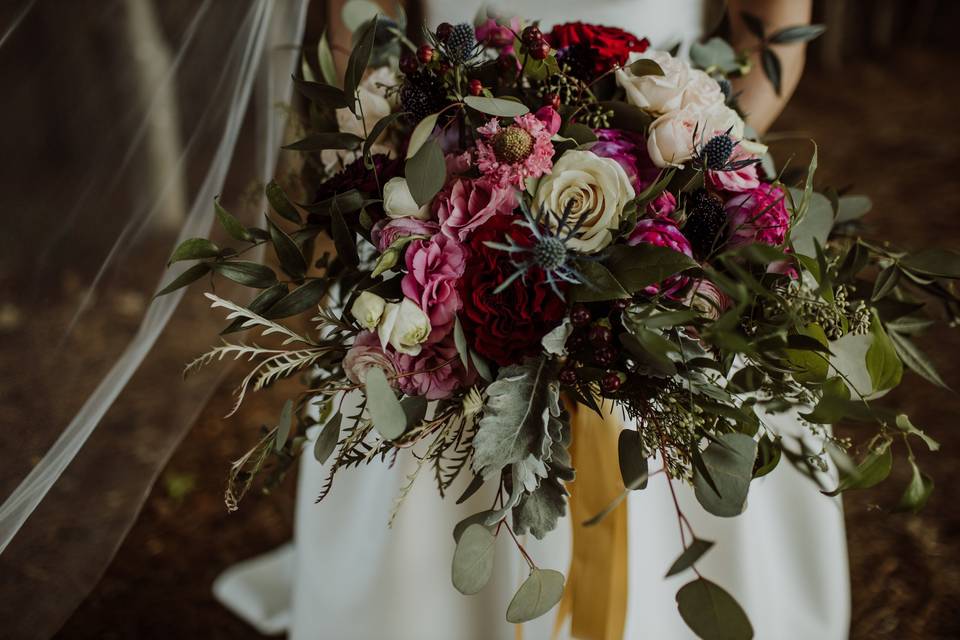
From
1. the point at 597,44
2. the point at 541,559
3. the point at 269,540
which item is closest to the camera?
the point at 597,44

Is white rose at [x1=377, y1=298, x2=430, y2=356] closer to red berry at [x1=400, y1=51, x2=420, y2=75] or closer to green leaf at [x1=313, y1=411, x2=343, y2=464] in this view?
green leaf at [x1=313, y1=411, x2=343, y2=464]

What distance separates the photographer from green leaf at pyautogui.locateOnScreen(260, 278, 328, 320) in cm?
76

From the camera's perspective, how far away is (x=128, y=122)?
0.97 metres

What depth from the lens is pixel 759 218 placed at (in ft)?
2.35

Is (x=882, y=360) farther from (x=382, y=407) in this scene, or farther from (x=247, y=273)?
(x=247, y=273)

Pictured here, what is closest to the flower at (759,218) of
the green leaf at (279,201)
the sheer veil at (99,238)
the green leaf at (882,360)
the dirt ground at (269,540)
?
the green leaf at (882,360)

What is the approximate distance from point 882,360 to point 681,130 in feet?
0.89

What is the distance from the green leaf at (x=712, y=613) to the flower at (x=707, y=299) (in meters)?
0.23

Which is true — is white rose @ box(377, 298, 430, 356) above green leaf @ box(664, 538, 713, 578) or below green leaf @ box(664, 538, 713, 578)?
above

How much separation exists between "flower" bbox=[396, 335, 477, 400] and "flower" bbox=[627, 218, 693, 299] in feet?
0.62

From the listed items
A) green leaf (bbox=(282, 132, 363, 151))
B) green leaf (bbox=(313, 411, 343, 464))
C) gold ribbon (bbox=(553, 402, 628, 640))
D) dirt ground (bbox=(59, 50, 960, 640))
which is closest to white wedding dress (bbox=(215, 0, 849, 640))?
gold ribbon (bbox=(553, 402, 628, 640))

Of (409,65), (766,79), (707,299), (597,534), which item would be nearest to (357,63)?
(409,65)

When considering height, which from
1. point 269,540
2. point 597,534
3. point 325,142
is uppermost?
point 325,142

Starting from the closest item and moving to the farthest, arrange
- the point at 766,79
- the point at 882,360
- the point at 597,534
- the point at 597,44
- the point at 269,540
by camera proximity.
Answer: the point at 882,360 → the point at 597,44 → the point at 597,534 → the point at 766,79 → the point at 269,540
